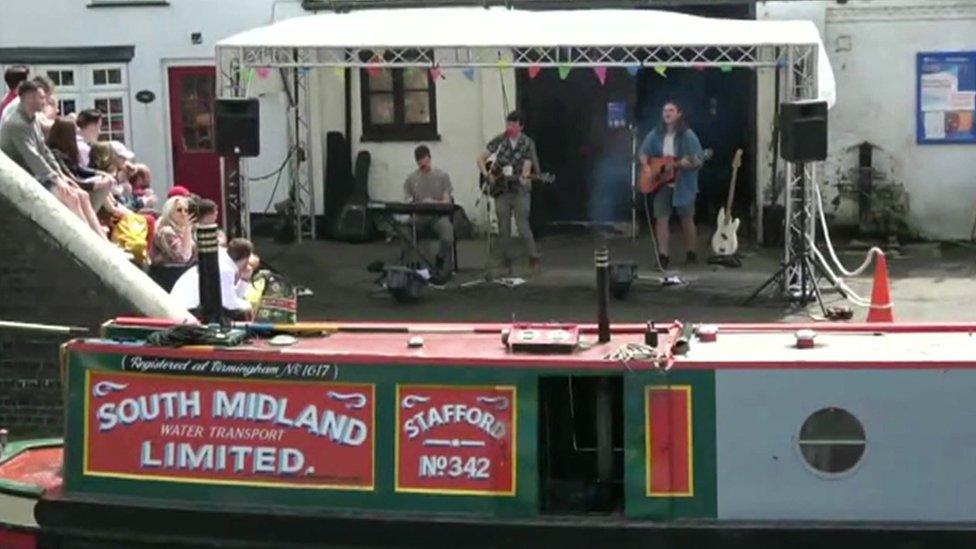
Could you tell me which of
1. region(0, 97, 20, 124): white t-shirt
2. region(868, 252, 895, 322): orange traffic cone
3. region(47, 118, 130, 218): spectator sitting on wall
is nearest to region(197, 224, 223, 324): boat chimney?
region(0, 97, 20, 124): white t-shirt

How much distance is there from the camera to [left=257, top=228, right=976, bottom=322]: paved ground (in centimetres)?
1705

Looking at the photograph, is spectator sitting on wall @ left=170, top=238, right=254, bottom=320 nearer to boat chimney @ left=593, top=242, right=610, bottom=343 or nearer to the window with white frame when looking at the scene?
boat chimney @ left=593, top=242, right=610, bottom=343

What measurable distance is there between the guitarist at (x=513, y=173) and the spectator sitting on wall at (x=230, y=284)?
19.6 ft

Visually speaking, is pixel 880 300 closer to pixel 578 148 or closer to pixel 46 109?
pixel 46 109

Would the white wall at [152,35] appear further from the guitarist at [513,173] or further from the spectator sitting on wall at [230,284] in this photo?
the spectator sitting on wall at [230,284]

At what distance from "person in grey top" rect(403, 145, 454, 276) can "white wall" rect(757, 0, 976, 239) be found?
4.22m

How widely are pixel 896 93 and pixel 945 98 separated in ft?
1.75

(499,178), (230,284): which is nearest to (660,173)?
(499,178)

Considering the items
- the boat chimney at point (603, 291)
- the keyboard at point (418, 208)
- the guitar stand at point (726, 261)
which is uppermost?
the boat chimney at point (603, 291)

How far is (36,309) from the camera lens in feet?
42.8

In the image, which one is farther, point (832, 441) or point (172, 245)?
point (172, 245)

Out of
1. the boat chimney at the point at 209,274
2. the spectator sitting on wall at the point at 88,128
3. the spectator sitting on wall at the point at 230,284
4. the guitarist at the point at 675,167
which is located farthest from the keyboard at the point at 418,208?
the boat chimney at the point at 209,274

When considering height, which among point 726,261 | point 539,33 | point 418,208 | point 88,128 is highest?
point 539,33

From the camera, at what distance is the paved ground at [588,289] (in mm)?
17047
